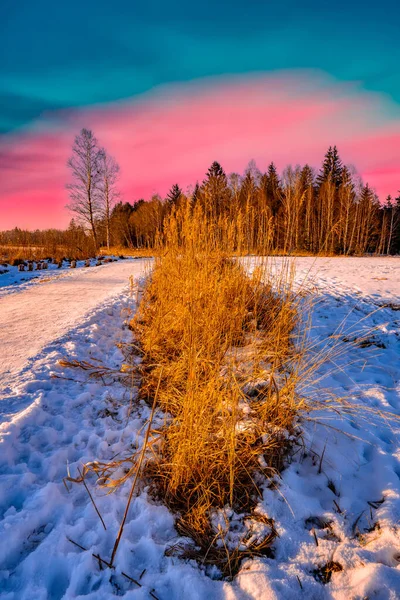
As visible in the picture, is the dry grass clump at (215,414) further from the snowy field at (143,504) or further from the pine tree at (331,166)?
the pine tree at (331,166)

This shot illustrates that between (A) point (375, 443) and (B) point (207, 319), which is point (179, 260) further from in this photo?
(A) point (375, 443)

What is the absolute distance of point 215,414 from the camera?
174 cm

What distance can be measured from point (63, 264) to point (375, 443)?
36.2ft

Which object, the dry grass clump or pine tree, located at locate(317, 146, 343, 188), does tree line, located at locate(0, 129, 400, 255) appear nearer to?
Answer: pine tree, located at locate(317, 146, 343, 188)

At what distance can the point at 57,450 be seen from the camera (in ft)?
5.64

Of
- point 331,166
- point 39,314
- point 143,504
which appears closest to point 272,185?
point 331,166

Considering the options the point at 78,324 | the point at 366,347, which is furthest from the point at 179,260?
the point at 366,347

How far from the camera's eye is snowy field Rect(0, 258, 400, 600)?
3.67 ft

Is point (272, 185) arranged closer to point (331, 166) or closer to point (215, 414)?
point (331, 166)

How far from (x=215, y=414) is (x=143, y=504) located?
1.88ft

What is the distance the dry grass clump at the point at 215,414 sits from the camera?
1447 mm

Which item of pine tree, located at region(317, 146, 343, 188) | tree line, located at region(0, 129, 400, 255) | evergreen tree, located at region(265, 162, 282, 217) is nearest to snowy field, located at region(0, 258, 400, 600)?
tree line, located at region(0, 129, 400, 255)

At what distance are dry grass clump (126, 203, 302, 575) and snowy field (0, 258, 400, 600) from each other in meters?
0.10

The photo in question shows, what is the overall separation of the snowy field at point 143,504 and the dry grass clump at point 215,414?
0.10 m
